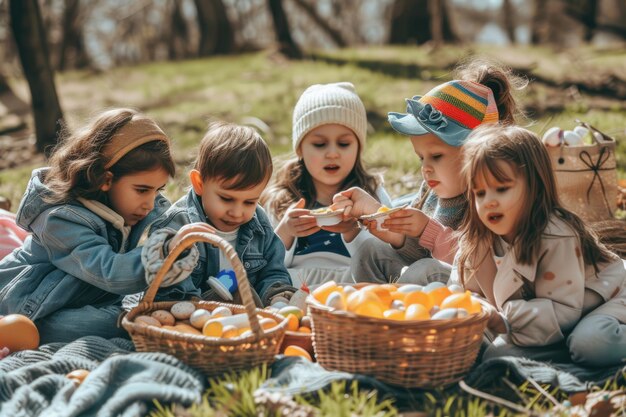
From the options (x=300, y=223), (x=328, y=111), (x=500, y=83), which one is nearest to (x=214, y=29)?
(x=328, y=111)

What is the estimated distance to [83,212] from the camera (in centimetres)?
361

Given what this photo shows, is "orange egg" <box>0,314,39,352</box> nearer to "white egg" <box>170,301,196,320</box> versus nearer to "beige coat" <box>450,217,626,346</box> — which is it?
"white egg" <box>170,301,196,320</box>

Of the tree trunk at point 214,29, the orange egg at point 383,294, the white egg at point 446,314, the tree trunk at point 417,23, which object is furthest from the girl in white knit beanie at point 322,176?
the tree trunk at point 214,29

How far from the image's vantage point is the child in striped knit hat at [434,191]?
390 centimetres

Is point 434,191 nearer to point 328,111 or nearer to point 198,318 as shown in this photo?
point 328,111

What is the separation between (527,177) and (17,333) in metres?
2.28

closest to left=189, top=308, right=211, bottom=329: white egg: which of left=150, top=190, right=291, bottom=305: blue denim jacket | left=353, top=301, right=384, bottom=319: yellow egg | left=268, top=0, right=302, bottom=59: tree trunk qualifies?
left=150, top=190, right=291, bottom=305: blue denim jacket

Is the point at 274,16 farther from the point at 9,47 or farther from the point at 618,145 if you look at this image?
the point at 9,47

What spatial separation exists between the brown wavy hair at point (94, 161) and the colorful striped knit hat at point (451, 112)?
123 cm

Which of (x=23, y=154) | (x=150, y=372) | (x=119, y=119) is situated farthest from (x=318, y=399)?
(x=23, y=154)

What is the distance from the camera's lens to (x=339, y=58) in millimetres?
12461

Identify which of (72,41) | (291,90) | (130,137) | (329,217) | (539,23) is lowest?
(539,23)

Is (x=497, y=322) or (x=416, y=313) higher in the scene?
Answer: (x=416, y=313)

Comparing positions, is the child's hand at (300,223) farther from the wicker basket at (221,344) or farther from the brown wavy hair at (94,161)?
the wicker basket at (221,344)
